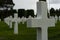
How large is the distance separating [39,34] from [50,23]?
41 centimetres

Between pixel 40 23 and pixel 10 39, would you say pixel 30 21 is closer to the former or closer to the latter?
pixel 40 23

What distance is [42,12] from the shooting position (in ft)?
20.9

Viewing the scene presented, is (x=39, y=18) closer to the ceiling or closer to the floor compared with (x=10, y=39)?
closer to the ceiling

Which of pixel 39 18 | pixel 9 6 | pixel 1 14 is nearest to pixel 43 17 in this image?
pixel 39 18

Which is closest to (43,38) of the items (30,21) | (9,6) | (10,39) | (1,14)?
(30,21)

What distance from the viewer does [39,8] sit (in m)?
6.32

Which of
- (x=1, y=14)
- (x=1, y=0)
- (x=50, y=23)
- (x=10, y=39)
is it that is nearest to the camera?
(x=50, y=23)

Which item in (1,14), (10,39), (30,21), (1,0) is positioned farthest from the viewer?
(1,14)

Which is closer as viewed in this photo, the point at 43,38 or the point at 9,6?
the point at 43,38

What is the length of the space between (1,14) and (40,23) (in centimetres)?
5112

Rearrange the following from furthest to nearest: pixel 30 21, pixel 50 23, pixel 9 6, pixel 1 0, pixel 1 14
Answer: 1. pixel 9 6
2. pixel 1 14
3. pixel 1 0
4. pixel 50 23
5. pixel 30 21

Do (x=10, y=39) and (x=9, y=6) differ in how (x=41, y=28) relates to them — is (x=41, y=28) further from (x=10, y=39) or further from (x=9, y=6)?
(x=9, y=6)

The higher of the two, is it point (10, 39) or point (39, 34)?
point (39, 34)

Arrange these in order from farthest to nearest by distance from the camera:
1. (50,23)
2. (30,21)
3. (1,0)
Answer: (1,0), (50,23), (30,21)
